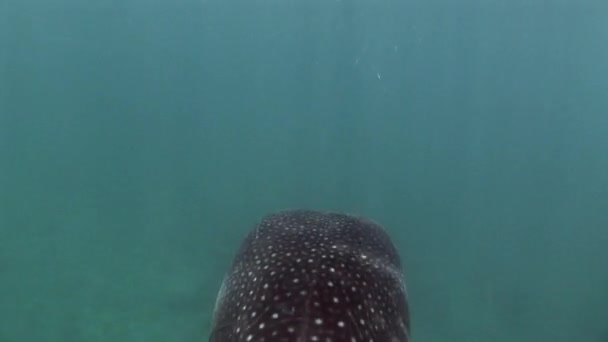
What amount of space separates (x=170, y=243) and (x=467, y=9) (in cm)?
3760

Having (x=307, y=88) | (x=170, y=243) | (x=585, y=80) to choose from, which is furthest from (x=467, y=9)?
(x=170, y=243)

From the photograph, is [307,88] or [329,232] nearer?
[329,232]

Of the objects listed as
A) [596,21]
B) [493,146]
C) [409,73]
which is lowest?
[493,146]

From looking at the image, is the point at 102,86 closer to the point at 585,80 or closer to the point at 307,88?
the point at 307,88

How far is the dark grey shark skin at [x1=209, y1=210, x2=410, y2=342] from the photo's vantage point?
344 cm

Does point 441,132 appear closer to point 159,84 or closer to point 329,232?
point 159,84

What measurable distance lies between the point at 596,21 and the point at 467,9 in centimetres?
1098

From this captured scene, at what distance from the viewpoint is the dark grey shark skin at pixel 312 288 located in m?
3.44

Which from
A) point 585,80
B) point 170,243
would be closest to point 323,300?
point 170,243

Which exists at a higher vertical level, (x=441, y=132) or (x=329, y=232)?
(x=329, y=232)

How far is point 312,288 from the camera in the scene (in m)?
3.66

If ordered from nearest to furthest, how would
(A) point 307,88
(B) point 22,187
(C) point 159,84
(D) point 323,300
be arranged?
(D) point 323,300, (B) point 22,187, (C) point 159,84, (A) point 307,88

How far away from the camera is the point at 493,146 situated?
48438 millimetres

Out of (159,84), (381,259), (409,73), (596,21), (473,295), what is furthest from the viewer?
(409,73)
